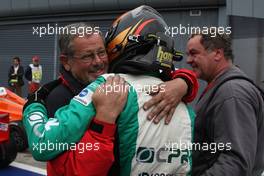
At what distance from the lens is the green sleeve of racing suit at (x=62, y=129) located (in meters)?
1.54

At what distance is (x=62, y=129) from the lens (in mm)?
1544

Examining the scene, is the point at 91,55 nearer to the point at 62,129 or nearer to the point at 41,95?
the point at 41,95

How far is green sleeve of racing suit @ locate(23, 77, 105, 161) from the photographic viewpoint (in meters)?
1.54

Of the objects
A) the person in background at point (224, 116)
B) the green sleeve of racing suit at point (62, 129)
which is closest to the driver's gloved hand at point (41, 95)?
the green sleeve of racing suit at point (62, 129)

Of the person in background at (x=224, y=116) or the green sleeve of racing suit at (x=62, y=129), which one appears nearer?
the green sleeve of racing suit at (x=62, y=129)

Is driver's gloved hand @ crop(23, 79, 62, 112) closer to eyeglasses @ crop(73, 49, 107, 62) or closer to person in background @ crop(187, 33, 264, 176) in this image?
eyeglasses @ crop(73, 49, 107, 62)

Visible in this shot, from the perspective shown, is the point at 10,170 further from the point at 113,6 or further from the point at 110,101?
the point at 113,6

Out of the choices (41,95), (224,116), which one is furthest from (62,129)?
(224,116)

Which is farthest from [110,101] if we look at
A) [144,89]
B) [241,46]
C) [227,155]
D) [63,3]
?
[63,3]

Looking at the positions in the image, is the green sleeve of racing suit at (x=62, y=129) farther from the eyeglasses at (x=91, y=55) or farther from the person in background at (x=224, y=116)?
the person in background at (x=224, y=116)

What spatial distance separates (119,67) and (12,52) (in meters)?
17.3

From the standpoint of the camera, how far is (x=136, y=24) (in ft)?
5.62

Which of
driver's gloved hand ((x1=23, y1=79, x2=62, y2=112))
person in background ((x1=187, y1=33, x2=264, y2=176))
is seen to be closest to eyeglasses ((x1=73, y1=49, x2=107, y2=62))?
driver's gloved hand ((x1=23, y1=79, x2=62, y2=112))

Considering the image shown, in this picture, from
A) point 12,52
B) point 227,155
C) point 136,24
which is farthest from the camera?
point 12,52
